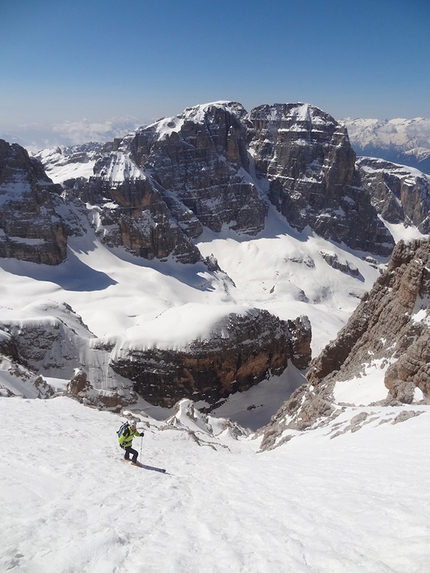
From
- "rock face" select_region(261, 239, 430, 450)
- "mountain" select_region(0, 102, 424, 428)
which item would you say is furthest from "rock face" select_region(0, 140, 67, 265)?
"rock face" select_region(261, 239, 430, 450)

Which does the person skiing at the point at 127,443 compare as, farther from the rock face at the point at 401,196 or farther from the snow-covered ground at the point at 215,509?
the rock face at the point at 401,196

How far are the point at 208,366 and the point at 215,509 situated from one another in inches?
1473

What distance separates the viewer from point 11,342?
135 ft

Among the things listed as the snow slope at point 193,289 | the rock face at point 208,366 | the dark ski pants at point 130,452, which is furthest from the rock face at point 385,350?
the snow slope at point 193,289

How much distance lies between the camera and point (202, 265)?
10719cm

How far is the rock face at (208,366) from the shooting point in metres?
45.2

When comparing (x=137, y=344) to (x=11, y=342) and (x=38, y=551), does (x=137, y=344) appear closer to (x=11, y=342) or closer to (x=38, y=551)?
(x=11, y=342)

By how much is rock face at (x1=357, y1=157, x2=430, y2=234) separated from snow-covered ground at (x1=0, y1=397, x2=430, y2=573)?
18672cm

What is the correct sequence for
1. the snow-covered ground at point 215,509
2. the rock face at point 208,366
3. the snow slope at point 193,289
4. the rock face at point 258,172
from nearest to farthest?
the snow-covered ground at point 215,509, the rock face at point 208,366, the snow slope at point 193,289, the rock face at point 258,172

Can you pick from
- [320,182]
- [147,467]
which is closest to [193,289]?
[147,467]

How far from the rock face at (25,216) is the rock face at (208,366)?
50.6 m

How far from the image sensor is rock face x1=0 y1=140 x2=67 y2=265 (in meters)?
85.9

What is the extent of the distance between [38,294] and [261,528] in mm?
74554

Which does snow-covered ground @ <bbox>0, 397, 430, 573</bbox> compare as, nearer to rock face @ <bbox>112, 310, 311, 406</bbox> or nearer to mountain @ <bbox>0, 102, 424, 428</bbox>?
mountain @ <bbox>0, 102, 424, 428</bbox>
